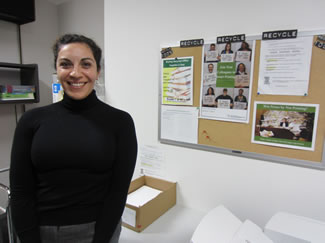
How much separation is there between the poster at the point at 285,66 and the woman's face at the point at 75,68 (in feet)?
3.14

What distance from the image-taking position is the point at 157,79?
5.44ft

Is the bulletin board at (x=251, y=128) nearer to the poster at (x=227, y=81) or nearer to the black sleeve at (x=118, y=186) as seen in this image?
the poster at (x=227, y=81)

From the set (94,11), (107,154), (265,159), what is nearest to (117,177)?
(107,154)

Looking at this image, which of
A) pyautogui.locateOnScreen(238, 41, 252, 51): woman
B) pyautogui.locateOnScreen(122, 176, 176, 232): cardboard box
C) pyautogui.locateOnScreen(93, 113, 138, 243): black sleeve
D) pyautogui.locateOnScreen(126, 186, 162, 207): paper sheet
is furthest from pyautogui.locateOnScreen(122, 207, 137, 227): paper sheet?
pyautogui.locateOnScreen(238, 41, 252, 51): woman

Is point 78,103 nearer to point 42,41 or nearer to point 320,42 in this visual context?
point 320,42

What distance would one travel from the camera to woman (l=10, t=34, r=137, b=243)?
2.98 feet

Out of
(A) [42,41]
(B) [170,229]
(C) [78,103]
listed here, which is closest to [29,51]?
(A) [42,41]

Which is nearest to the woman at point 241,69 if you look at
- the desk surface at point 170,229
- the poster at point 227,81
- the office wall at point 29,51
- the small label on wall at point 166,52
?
the poster at point 227,81

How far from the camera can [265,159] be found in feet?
4.29

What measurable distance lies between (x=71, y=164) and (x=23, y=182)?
0.22 metres

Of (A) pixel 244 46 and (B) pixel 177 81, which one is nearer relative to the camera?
(A) pixel 244 46

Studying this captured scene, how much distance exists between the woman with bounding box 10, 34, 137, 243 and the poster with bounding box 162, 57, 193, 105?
672 millimetres

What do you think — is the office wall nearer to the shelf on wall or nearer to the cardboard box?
the shelf on wall

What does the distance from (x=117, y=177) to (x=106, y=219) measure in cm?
19
